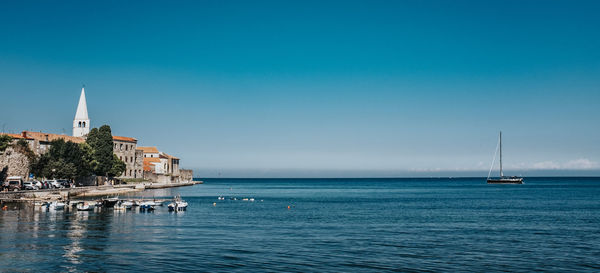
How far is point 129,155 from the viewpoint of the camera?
510 ft

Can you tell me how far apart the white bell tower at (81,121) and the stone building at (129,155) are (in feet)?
33.4

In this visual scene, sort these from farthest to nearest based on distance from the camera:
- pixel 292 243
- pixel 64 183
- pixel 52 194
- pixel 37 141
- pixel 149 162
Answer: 1. pixel 149 162
2. pixel 37 141
3. pixel 64 183
4. pixel 52 194
5. pixel 292 243

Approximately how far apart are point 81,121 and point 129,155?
56.2ft

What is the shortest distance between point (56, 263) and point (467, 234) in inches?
1260

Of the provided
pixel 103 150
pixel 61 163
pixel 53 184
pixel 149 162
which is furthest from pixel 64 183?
pixel 149 162

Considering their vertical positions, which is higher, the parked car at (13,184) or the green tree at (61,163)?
the green tree at (61,163)

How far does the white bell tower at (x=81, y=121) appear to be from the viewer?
153125 mm

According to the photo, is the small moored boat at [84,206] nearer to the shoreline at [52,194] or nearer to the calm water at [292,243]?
the calm water at [292,243]

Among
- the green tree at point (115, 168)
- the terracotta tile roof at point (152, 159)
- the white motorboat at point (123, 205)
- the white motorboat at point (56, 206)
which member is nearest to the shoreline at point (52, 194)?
the white motorboat at point (56, 206)

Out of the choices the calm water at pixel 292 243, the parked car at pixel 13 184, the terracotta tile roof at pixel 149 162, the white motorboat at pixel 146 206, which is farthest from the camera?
the terracotta tile roof at pixel 149 162

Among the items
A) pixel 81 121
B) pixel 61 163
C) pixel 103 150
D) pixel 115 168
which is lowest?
pixel 115 168

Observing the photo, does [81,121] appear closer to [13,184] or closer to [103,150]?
[103,150]

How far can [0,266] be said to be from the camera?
2869cm

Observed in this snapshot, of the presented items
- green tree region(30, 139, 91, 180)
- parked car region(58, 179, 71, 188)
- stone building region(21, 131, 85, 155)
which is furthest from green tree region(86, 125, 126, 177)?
parked car region(58, 179, 71, 188)
